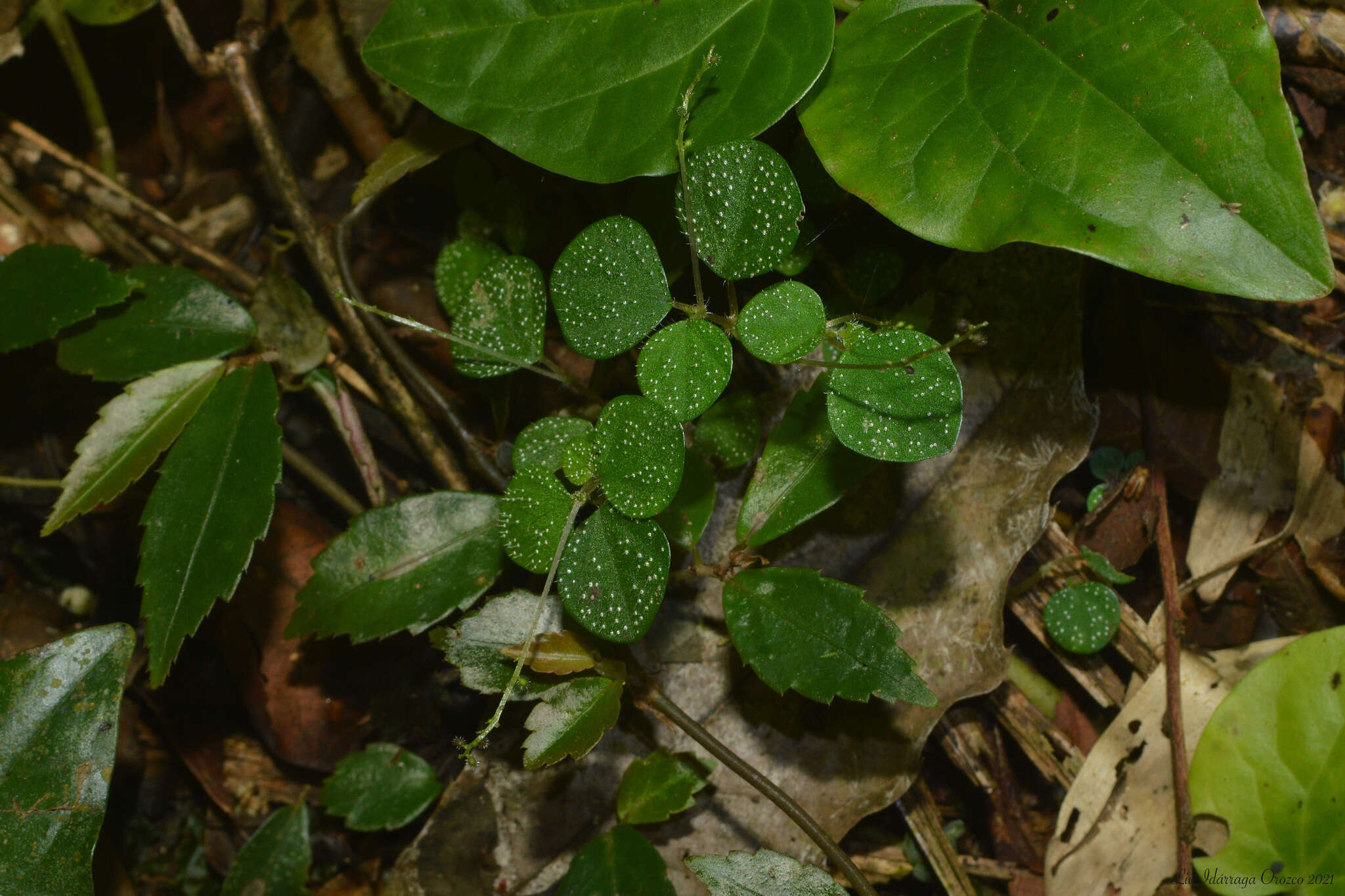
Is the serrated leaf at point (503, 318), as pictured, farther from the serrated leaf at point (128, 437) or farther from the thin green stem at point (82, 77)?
the thin green stem at point (82, 77)

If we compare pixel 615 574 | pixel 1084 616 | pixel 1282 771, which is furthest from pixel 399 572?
pixel 1282 771

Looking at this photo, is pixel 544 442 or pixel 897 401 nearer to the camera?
pixel 897 401

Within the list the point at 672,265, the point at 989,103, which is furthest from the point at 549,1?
the point at 989,103

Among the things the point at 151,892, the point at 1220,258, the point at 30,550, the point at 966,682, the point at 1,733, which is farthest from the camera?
the point at 30,550

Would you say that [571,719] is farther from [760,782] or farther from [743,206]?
[743,206]

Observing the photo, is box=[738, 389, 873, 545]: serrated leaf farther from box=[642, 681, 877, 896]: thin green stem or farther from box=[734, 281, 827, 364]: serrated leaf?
box=[642, 681, 877, 896]: thin green stem

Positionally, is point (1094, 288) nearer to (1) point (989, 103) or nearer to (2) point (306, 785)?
(1) point (989, 103)

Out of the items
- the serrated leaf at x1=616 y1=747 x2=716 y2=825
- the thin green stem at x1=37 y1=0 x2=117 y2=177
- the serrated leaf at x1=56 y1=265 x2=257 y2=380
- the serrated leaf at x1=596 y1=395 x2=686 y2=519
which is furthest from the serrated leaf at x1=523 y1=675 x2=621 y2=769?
the thin green stem at x1=37 y1=0 x2=117 y2=177
